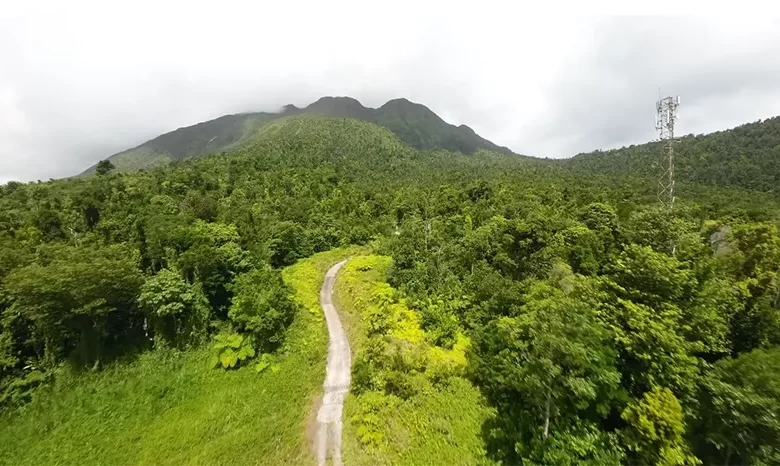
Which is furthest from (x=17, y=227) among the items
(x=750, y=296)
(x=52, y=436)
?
(x=750, y=296)

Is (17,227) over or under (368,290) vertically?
over

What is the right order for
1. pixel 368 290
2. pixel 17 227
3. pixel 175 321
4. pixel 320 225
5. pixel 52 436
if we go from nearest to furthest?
pixel 52 436 < pixel 175 321 < pixel 368 290 < pixel 17 227 < pixel 320 225

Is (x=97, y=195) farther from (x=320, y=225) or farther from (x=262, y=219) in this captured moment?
(x=320, y=225)

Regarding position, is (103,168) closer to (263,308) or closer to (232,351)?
(263,308)

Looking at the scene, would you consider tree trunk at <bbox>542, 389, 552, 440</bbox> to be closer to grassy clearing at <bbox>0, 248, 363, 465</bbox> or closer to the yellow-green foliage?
the yellow-green foliage

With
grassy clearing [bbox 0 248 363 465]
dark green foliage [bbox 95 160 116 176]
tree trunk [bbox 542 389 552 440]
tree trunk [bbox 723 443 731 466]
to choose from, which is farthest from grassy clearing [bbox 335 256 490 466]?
dark green foliage [bbox 95 160 116 176]

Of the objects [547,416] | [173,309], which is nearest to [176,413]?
[173,309]
